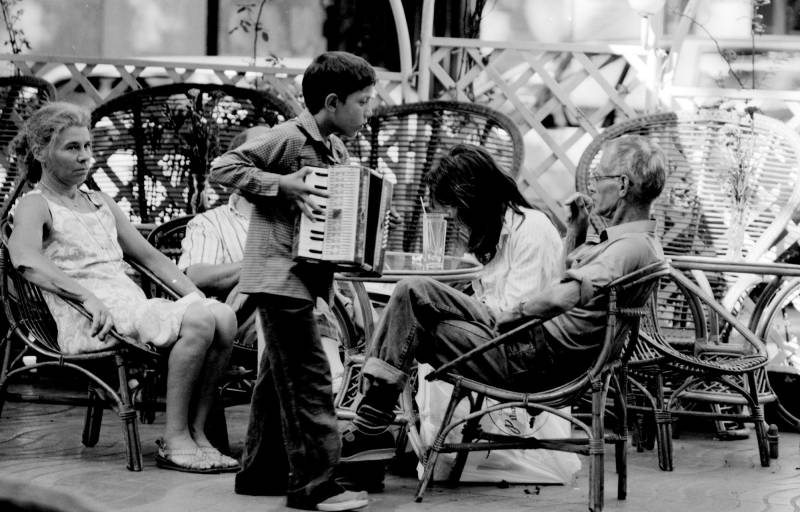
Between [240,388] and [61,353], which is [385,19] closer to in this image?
[240,388]

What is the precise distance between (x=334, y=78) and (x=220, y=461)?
1.29m

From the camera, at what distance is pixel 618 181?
3.12 meters

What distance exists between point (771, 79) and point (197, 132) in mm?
2934

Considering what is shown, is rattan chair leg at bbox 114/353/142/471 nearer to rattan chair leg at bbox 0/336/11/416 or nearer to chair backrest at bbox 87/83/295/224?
rattan chair leg at bbox 0/336/11/416

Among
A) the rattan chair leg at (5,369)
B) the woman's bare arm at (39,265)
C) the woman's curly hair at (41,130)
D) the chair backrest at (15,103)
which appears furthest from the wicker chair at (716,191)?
the chair backrest at (15,103)

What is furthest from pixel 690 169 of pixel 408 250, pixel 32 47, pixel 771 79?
pixel 32 47

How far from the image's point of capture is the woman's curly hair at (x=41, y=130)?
143 inches

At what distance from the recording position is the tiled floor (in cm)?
305

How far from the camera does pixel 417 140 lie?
541cm

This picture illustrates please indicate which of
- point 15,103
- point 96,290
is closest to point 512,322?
point 96,290

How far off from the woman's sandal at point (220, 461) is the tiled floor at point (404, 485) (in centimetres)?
7

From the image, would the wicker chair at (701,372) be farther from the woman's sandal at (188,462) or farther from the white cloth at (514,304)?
the woman's sandal at (188,462)

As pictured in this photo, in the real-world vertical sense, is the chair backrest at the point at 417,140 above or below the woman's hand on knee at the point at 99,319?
above

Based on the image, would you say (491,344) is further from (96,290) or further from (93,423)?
(93,423)
